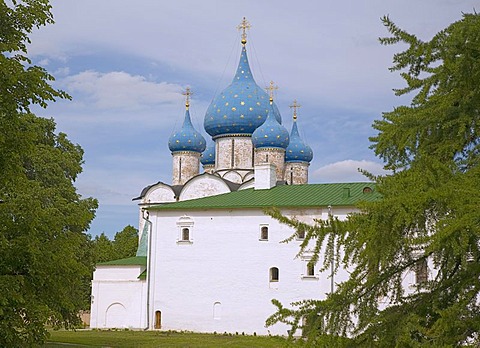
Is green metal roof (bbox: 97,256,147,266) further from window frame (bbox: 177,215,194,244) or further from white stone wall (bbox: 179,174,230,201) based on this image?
white stone wall (bbox: 179,174,230,201)

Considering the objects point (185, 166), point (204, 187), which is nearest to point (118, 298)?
point (204, 187)

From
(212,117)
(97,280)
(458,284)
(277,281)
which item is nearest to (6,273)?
(458,284)

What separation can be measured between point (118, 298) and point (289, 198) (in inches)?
345

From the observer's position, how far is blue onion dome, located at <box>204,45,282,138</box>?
4275 centimetres

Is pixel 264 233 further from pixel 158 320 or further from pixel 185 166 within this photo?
pixel 185 166

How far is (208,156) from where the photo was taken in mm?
45656

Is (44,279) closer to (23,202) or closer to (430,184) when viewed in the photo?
(23,202)

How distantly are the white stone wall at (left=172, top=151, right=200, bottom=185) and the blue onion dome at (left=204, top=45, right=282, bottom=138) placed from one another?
196 centimetres

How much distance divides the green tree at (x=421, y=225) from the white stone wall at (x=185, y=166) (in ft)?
123

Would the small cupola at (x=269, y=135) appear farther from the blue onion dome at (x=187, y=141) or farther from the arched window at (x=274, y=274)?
the arched window at (x=274, y=274)

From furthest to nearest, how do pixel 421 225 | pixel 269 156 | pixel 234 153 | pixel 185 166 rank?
pixel 185 166, pixel 234 153, pixel 269 156, pixel 421 225

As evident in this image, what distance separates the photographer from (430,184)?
18.2 ft

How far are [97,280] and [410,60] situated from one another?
90.0 ft

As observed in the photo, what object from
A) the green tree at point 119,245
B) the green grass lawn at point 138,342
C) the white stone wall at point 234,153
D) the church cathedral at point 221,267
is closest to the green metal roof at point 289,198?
the church cathedral at point 221,267
